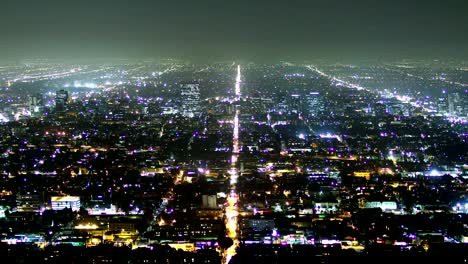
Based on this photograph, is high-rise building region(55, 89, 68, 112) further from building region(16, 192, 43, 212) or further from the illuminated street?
building region(16, 192, 43, 212)

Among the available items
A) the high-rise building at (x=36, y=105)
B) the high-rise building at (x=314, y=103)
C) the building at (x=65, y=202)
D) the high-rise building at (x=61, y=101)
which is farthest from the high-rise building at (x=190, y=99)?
the building at (x=65, y=202)

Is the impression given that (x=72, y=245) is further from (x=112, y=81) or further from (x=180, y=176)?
(x=112, y=81)

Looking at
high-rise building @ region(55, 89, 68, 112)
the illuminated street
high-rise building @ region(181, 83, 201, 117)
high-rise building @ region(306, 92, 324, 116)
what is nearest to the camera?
the illuminated street

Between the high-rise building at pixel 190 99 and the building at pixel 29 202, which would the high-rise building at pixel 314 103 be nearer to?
the high-rise building at pixel 190 99

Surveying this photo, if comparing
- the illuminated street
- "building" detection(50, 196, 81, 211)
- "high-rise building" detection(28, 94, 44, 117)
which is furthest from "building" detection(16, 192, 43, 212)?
"high-rise building" detection(28, 94, 44, 117)

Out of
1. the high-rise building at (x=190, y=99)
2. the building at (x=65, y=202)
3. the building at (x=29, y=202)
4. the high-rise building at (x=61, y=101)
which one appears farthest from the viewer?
the high-rise building at (x=61, y=101)

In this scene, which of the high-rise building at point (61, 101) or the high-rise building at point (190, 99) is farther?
the high-rise building at point (61, 101)

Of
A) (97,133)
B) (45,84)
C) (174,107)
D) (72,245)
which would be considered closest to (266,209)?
(72,245)

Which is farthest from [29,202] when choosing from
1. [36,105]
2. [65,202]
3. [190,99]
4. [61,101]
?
[190,99]

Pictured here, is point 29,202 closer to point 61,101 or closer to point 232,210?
point 232,210
